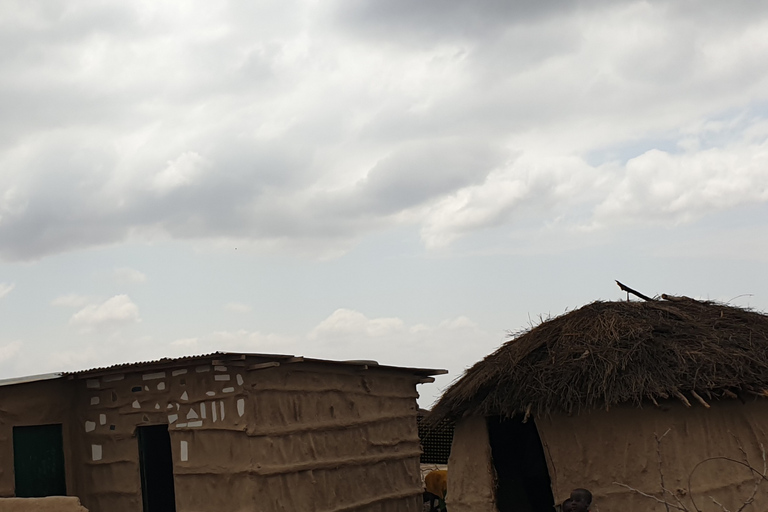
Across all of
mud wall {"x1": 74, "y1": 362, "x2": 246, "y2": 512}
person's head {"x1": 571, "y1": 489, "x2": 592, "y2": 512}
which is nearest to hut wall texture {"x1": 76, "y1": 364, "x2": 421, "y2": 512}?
mud wall {"x1": 74, "y1": 362, "x2": 246, "y2": 512}

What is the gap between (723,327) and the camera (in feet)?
32.5

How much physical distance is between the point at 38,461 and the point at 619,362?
26.1ft

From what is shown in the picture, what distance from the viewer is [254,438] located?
9797mm

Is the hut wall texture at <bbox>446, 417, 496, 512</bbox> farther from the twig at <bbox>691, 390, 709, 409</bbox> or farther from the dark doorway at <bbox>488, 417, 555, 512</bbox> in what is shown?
the twig at <bbox>691, 390, 709, 409</bbox>

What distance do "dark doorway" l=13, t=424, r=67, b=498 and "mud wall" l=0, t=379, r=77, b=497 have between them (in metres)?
0.10

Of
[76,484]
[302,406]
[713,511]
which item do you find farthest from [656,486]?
[76,484]

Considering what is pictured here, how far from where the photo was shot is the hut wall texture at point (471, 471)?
32.5ft

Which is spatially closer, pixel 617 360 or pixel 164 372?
pixel 617 360

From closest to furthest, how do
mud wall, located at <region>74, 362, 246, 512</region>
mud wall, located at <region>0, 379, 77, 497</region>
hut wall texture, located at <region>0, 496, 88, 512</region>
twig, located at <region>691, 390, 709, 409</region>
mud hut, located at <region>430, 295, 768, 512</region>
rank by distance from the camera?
hut wall texture, located at <region>0, 496, 88, 512</region> → twig, located at <region>691, 390, 709, 409</region> → mud hut, located at <region>430, 295, 768, 512</region> → mud wall, located at <region>74, 362, 246, 512</region> → mud wall, located at <region>0, 379, 77, 497</region>

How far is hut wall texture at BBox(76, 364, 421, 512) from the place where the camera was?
389 inches

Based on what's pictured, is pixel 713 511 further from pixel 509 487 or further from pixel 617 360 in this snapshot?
pixel 509 487

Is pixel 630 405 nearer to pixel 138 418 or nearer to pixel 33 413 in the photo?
pixel 138 418

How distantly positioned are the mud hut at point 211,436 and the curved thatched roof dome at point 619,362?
177 centimetres

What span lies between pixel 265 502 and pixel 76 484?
3.50 metres
